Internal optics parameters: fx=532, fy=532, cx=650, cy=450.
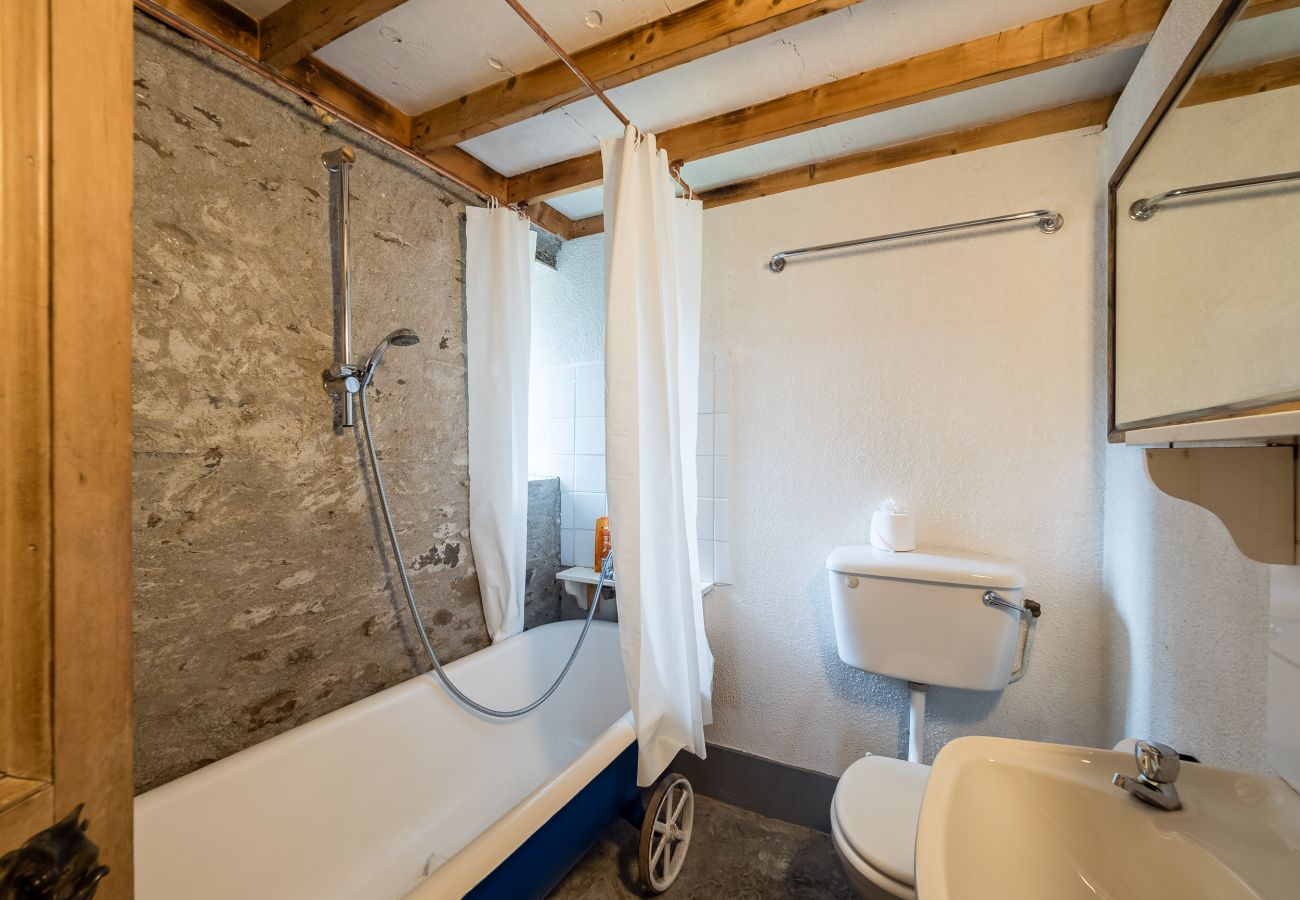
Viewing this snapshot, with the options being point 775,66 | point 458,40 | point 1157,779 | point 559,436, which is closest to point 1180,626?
point 1157,779

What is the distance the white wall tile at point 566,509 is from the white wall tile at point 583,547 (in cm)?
5

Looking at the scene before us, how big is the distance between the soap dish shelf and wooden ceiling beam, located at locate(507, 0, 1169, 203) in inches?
57.0

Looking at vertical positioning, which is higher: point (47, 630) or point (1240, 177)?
point (1240, 177)

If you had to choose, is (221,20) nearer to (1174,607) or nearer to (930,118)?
(930,118)

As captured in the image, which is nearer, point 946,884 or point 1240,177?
point 946,884

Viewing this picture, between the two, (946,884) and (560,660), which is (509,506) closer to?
(560,660)

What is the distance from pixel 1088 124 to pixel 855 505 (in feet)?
3.94

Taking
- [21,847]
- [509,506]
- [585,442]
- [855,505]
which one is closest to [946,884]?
[21,847]

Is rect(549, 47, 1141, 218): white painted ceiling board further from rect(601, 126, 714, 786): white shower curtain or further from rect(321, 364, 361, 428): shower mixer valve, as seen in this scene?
rect(321, 364, 361, 428): shower mixer valve

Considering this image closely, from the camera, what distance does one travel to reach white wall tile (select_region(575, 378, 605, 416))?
2102 millimetres

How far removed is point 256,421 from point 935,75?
6.01 ft

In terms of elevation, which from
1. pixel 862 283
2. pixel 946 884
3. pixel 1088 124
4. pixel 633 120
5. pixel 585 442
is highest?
pixel 633 120

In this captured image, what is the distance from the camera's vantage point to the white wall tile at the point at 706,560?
187 centimetres

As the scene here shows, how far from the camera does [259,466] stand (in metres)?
1.28
